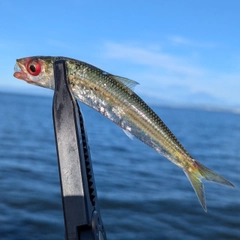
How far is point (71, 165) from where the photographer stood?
233cm

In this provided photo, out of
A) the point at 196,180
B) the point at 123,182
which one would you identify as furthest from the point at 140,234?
the point at 196,180

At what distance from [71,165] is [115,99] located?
51 centimetres

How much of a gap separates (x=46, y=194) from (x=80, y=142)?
10.2m

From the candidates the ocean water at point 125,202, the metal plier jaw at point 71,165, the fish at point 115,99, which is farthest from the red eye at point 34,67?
the ocean water at point 125,202

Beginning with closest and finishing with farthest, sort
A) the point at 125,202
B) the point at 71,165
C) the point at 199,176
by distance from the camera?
the point at 71,165, the point at 199,176, the point at 125,202

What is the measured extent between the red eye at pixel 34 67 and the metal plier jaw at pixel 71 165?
16 cm

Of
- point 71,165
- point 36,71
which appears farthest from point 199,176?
point 36,71

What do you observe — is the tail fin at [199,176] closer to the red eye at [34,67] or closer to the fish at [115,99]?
the fish at [115,99]

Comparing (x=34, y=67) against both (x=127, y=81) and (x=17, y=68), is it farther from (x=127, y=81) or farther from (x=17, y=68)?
(x=127, y=81)

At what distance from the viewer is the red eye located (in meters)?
2.53

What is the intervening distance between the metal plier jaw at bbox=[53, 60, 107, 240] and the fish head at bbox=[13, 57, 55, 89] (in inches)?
3.3

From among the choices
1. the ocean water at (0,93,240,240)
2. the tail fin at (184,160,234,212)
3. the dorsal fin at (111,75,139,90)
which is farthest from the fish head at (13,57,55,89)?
the ocean water at (0,93,240,240)

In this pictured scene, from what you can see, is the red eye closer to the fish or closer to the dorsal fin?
the fish

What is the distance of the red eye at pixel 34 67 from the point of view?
8.30ft
